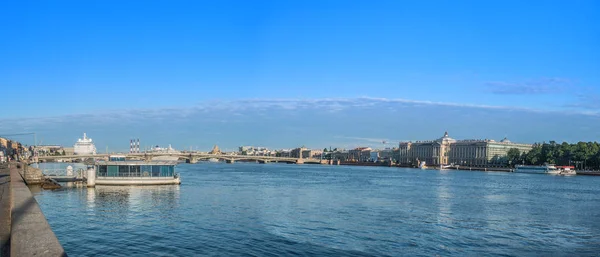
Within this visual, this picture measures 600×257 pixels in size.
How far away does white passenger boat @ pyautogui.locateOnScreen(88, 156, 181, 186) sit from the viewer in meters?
44.8

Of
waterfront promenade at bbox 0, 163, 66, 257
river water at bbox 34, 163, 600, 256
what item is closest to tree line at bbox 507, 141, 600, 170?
river water at bbox 34, 163, 600, 256

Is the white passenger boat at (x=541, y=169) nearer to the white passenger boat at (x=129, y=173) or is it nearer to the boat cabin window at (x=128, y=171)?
the white passenger boat at (x=129, y=173)

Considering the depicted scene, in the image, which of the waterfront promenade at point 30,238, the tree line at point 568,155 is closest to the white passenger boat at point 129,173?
the waterfront promenade at point 30,238

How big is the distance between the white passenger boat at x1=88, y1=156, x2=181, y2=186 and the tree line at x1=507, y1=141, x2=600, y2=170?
404 feet

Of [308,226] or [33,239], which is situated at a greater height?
[33,239]

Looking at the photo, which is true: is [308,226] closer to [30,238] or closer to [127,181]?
[30,238]

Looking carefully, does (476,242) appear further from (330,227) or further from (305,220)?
(305,220)

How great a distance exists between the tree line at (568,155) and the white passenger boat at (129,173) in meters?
123

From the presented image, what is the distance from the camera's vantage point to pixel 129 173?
151 feet

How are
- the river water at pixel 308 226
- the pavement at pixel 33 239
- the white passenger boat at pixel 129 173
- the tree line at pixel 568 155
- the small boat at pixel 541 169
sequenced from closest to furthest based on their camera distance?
the pavement at pixel 33 239, the river water at pixel 308 226, the white passenger boat at pixel 129 173, the small boat at pixel 541 169, the tree line at pixel 568 155

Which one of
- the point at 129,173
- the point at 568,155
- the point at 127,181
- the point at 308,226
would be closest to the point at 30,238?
the point at 308,226

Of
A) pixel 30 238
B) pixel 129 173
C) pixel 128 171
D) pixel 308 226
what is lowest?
pixel 308 226

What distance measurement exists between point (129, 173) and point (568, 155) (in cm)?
13779

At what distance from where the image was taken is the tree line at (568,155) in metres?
132
